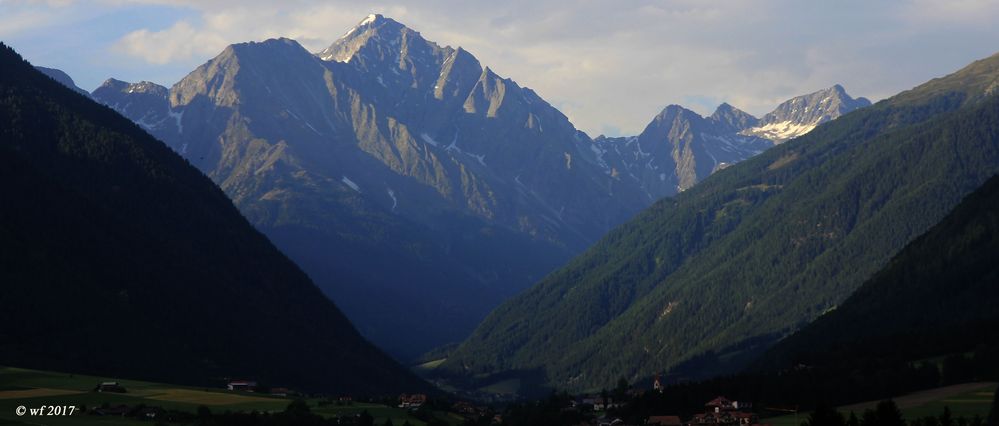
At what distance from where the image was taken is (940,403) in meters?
176

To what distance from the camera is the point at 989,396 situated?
6895 inches

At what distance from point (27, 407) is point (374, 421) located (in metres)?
47.4

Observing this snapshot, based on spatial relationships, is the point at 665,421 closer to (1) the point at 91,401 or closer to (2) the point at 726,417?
(2) the point at 726,417

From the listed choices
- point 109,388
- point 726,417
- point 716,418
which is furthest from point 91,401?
point 726,417

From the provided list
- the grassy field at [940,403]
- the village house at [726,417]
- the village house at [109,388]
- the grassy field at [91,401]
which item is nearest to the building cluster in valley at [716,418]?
the village house at [726,417]

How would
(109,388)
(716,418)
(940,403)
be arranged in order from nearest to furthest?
(940,403) → (716,418) → (109,388)

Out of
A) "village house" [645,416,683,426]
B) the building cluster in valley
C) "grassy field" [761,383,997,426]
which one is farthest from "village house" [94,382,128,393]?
"grassy field" [761,383,997,426]

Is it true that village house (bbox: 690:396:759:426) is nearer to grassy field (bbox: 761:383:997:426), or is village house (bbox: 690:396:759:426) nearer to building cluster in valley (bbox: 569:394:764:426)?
building cluster in valley (bbox: 569:394:764:426)

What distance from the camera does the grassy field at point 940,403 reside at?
16662cm

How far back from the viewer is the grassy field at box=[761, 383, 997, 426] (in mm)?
166625

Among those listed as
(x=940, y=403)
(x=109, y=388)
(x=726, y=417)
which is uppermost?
(x=109, y=388)

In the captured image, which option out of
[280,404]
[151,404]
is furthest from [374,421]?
[151,404]

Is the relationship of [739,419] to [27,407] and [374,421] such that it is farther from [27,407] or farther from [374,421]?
[27,407]

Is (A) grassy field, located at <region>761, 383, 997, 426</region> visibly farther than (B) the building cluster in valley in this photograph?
No
